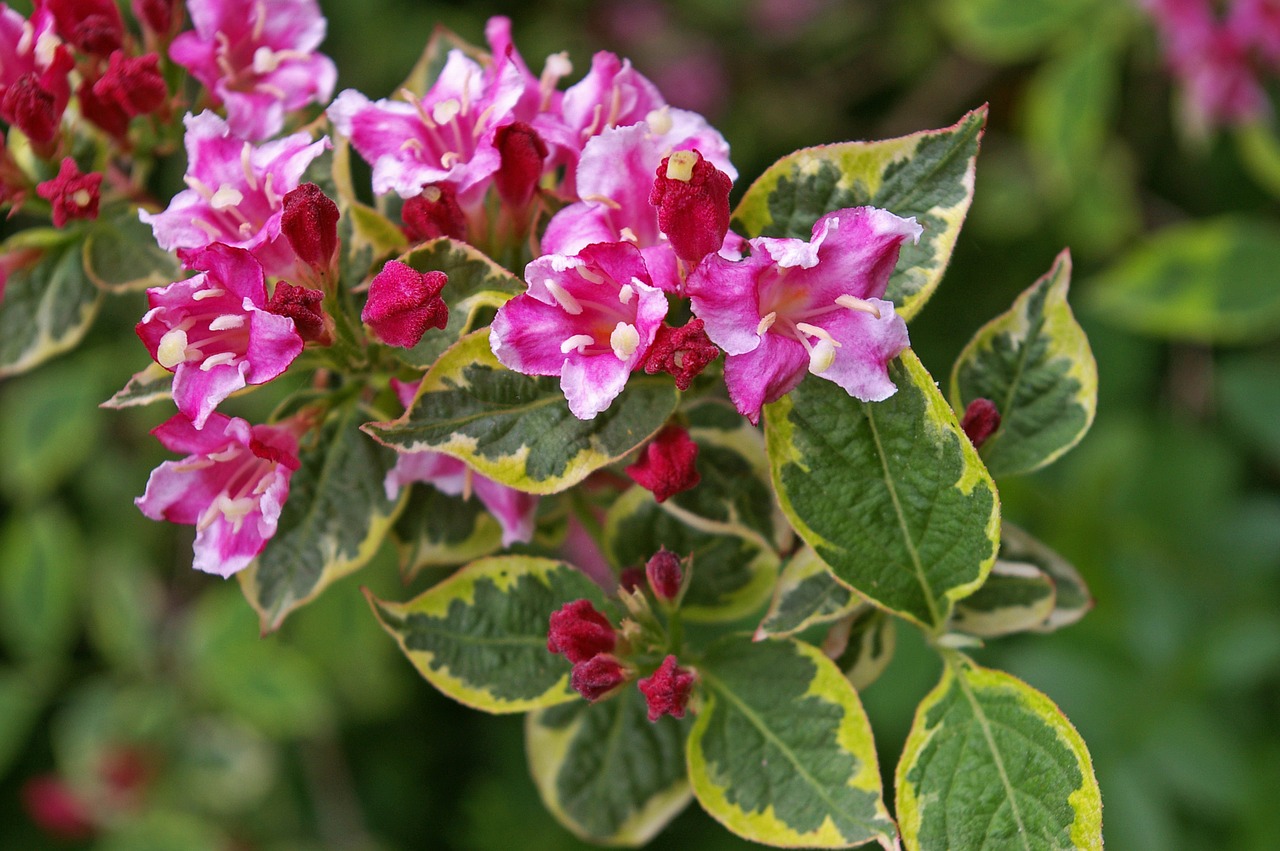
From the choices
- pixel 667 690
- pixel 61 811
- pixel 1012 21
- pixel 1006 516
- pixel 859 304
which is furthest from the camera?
pixel 1012 21

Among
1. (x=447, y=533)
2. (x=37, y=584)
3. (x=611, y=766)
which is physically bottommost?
(x=37, y=584)

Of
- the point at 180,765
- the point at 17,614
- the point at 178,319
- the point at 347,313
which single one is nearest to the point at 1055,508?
the point at 347,313

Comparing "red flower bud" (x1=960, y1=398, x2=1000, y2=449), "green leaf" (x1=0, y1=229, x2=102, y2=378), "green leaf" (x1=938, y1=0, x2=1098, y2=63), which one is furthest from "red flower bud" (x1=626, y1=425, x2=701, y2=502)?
"green leaf" (x1=938, y1=0, x2=1098, y2=63)

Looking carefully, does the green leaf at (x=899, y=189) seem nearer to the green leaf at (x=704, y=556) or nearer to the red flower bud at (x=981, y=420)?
the red flower bud at (x=981, y=420)

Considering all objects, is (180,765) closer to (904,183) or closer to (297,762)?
(297,762)

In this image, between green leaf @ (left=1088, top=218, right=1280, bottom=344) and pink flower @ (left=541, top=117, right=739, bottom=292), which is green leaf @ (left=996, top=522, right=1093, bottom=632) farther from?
green leaf @ (left=1088, top=218, right=1280, bottom=344)

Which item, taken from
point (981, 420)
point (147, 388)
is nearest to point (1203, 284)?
point (981, 420)

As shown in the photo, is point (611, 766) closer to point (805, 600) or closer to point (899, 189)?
point (805, 600)
